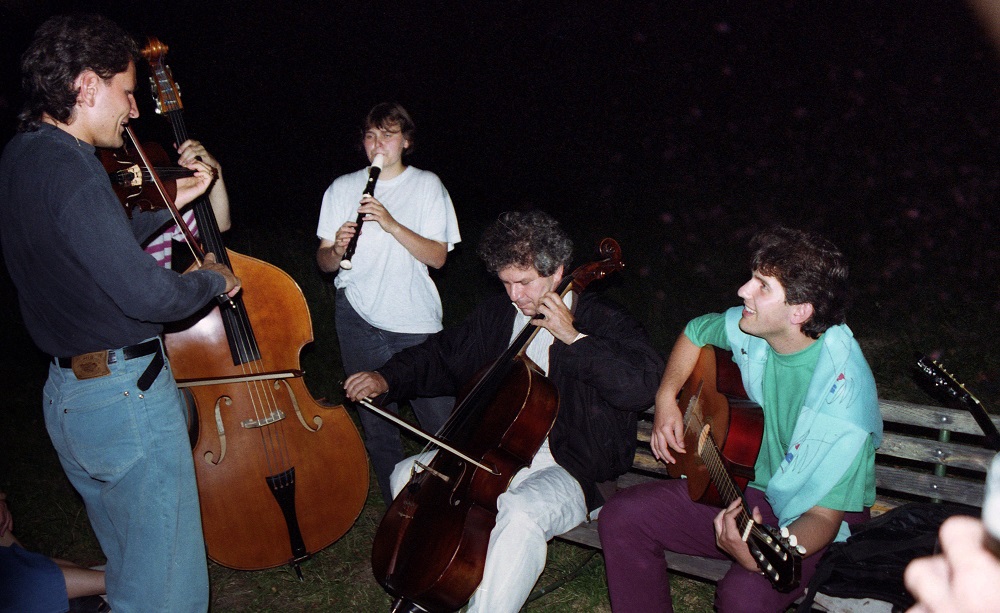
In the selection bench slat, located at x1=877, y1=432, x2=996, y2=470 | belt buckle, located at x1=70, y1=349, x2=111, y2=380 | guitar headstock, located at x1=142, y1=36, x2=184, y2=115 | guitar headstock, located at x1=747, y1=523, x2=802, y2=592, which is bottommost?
belt buckle, located at x1=70, y1=349, x2=111, y2=380

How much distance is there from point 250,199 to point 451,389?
25.7ft

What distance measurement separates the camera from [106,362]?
7.54 feet

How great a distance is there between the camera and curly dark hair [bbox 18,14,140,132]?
6.98 feet

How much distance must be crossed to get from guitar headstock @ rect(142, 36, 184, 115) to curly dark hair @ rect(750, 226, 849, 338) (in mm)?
2564

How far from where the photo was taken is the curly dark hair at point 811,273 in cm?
243

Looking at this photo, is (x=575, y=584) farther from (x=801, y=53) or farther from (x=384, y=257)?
(x=801, y=53)

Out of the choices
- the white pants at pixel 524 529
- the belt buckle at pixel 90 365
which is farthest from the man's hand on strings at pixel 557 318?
the belt buckle at pixel 90 365

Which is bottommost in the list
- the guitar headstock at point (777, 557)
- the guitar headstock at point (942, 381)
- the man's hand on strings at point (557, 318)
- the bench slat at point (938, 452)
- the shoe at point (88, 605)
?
the shoe at point (88, 605)

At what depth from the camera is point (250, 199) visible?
407 inches

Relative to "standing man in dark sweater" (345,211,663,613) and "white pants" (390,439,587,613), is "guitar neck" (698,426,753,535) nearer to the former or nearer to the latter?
"standing man in dark sweater" (345,211,663,613)

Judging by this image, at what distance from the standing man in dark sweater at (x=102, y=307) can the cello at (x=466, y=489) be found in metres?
0.74

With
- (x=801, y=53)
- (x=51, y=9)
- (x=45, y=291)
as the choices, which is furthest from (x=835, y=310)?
(x=51, y=9)

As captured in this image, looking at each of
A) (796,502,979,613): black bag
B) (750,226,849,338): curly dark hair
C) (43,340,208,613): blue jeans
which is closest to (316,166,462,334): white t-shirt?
(43,340,208,613): blue jeans

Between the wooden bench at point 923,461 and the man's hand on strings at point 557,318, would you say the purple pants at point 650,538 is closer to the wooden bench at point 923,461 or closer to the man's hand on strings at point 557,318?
the wooden bench at point 923,461
